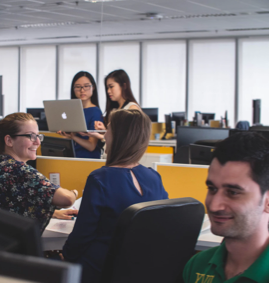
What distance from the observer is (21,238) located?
0.39 metres

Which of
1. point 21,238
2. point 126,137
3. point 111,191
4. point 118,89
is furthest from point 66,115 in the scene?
point 21,238

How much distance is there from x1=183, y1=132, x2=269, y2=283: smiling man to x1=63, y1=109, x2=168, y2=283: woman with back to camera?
0.64 metres

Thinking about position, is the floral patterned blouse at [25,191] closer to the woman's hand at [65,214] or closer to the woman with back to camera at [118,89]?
the woman's hand at [65,214]

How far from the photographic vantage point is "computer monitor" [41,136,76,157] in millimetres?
2713

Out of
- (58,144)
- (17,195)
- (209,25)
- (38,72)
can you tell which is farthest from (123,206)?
(38,72)

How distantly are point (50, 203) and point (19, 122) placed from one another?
0.46 metres

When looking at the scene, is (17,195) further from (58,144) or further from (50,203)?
(58,144)

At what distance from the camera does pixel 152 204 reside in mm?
1167

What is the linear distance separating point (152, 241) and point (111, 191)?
379mm

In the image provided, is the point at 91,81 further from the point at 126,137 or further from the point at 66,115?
the point at 126,137

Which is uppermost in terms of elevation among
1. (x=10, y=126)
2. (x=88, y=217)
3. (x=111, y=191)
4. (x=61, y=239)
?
(x=10, y=126)

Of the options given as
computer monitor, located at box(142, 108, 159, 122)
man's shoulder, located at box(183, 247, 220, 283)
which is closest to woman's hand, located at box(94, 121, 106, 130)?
man's shoulder, located at box(183, 247, 220, 283)

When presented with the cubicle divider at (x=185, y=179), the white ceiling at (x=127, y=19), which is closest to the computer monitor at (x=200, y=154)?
the cubicle divider at (x=185, y=179)

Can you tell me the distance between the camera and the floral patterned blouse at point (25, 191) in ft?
5.76
